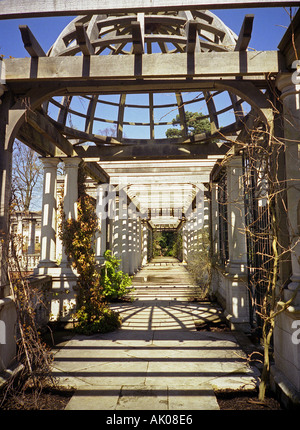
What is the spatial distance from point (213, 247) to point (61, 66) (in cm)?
771

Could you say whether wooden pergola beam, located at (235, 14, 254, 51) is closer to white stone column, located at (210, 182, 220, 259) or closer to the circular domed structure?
the circular domed structure

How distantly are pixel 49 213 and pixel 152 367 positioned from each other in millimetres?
4485

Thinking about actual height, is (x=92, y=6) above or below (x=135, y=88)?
above

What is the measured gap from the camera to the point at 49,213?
24.6 feet

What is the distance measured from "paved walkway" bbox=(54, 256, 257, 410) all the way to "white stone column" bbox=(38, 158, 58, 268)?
2.28 metres

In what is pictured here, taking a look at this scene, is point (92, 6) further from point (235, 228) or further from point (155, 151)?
point (235, 228)

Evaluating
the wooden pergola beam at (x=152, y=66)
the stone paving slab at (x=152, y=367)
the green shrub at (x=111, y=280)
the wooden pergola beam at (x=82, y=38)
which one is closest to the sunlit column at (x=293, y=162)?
the wooden pergola beam at (x=152, y=66)

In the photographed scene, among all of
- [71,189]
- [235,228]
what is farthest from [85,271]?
[235,228]

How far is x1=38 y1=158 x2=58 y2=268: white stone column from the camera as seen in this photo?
7.36 metres

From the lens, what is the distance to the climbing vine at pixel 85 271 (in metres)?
6.46

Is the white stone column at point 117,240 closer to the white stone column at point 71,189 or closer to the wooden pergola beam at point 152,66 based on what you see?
the white stone column at point 71,189

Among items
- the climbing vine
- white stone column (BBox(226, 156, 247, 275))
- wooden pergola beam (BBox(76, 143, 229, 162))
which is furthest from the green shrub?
white stone column (BBox(226, 156, 247, 275))

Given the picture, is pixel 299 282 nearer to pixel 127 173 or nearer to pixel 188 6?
pixel 188 6

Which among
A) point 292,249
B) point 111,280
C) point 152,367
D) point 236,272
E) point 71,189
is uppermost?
point 71,189
